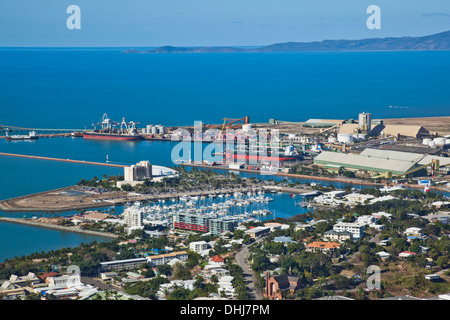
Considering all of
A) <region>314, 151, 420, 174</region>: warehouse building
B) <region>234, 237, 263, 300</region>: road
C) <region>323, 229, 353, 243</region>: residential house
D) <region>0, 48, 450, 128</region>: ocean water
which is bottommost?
<region>234, 237, 263, 300</region>: road

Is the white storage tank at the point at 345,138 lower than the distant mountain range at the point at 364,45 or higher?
→ lower

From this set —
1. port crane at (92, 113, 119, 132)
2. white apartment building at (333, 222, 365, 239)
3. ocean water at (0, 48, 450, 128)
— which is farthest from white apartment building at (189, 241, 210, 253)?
ocean water at (0, 48, 450, 128)

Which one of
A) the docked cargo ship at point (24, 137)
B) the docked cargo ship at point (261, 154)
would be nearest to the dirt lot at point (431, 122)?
the docked cargo ship at point (261, 154)

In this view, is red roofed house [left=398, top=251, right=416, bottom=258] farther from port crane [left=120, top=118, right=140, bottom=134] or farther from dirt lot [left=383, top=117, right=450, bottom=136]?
port crane [left=120, top=118, right=140, bottom=134]

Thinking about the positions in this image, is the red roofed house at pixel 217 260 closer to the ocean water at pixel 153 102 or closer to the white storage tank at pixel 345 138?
the ocean water at pixel 153 102

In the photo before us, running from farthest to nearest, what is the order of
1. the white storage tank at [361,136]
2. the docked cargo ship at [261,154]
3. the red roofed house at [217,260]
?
the white storage tank at [361,136], the docked cargo ship at [261,154], the red roofed house at [217,260]
